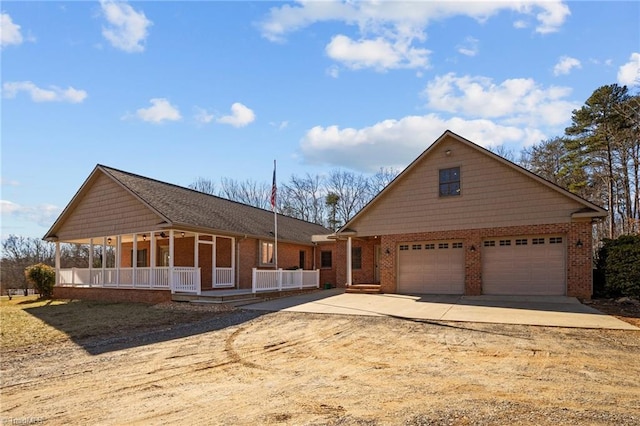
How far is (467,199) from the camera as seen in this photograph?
1744 cm

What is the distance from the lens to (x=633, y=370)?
6.88 m

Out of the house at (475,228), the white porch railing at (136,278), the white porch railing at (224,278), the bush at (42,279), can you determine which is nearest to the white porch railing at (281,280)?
the white porch railing at (224,278)

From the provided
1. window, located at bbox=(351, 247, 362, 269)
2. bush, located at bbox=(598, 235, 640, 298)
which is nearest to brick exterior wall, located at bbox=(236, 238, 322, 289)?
window, located at bbox=(351, 247, 362, 269)

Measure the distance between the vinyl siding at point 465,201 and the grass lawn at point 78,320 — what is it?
876 centimetres

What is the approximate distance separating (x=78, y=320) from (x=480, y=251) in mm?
14201

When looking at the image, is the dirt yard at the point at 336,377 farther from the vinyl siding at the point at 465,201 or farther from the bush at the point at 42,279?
the bush at the point at 42,279

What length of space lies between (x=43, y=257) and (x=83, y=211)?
35169mm

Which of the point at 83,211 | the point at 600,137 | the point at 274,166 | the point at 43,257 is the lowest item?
the point at 43,257

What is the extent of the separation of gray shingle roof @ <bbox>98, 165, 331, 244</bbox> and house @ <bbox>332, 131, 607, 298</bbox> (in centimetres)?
512

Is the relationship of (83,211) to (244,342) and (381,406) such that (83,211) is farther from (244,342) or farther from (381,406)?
(381,406)

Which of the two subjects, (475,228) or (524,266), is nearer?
(524,266)

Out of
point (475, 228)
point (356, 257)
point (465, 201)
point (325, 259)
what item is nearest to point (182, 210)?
point (356, 257)

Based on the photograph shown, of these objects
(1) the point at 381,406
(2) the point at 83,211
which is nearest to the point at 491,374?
(1) the point at 381,406

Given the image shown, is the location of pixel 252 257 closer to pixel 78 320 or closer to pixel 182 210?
pixel 182 210
